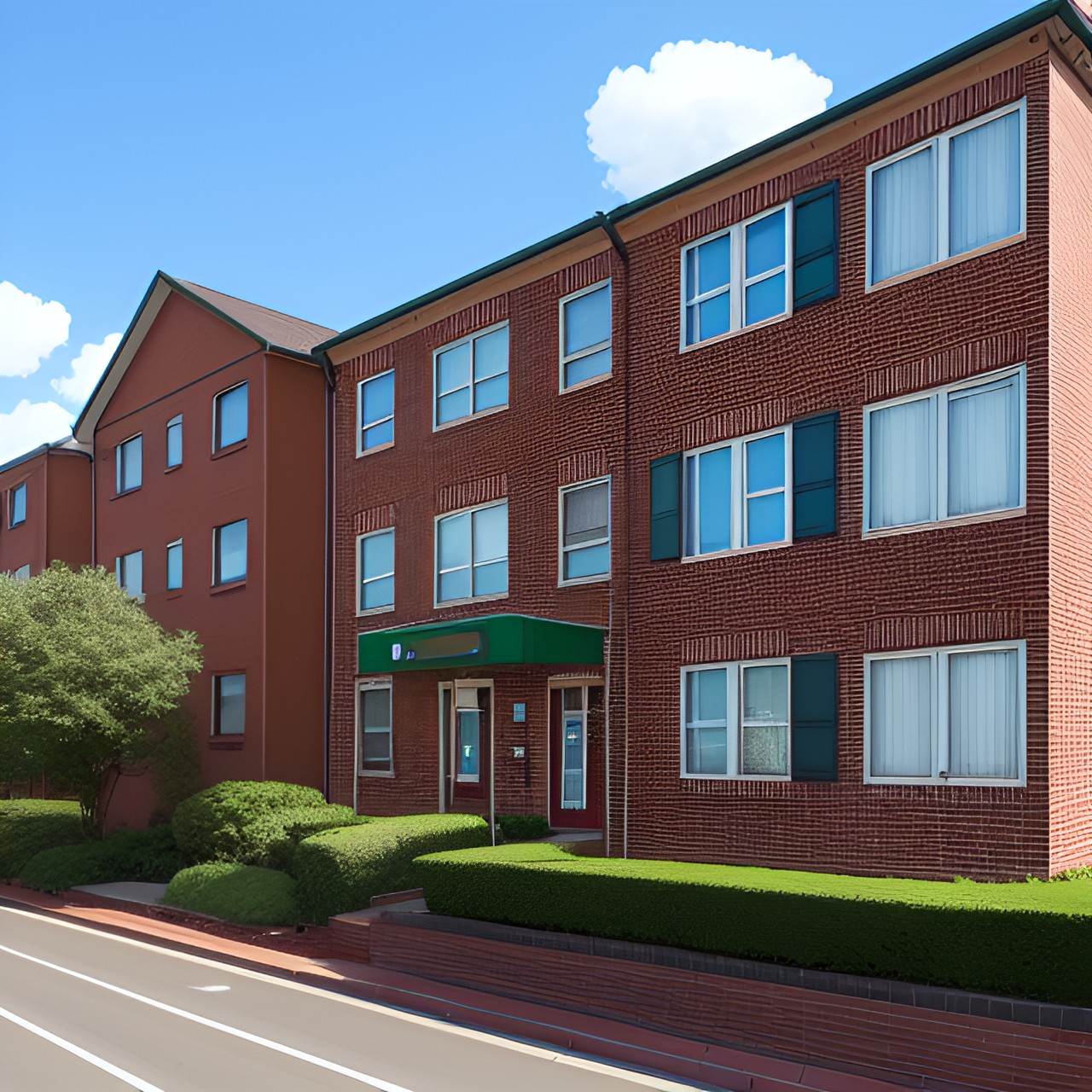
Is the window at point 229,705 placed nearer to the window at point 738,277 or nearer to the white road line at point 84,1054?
the window at point 738,277

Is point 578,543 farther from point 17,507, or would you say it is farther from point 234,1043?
point 17,507

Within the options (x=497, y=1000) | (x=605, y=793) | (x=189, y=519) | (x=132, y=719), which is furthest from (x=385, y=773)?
(x=497, y=1000)

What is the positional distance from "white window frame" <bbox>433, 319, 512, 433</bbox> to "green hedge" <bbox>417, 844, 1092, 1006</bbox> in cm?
895

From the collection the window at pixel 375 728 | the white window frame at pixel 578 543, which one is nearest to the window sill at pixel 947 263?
the white window frame at pixel 578 543

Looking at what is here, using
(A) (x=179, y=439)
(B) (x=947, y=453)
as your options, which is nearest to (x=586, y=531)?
(B) (x=947, y=453)

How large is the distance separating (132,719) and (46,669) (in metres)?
1.96

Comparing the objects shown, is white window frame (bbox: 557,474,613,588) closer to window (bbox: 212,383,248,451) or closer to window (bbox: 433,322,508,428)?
window (bbox: 433,322,508,428)

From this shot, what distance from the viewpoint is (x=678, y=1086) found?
31.1 feet

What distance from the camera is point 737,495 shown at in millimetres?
16297

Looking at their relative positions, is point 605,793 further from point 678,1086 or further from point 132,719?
point 132,719

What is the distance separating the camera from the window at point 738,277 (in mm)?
16047

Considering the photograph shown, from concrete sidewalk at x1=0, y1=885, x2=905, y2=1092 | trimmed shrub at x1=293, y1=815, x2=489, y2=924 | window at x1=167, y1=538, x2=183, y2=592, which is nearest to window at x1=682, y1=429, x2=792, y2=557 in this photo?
trimmed shrub at x1=293, y1=815, x2=489, y2=924

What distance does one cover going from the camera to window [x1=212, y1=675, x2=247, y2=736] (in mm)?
24969

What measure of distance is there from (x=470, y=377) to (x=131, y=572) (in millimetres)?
12516
